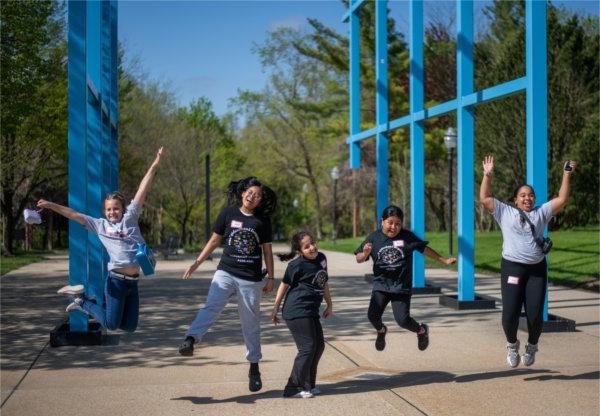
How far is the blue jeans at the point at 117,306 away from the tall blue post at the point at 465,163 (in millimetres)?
5762

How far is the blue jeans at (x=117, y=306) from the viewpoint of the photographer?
6.94 m

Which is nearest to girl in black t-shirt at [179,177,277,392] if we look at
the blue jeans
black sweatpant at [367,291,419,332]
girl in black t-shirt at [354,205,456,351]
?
the blue jeans

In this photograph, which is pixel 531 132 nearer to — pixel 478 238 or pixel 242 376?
pixel 242 376

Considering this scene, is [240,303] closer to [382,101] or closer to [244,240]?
[244,240]

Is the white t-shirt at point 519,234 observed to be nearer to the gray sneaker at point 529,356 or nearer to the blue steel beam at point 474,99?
the gray sneaker at point 529,356

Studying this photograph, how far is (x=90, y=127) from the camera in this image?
33.2ft

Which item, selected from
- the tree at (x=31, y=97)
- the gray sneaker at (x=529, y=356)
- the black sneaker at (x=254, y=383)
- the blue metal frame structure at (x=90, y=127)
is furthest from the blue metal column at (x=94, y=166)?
the tree at (x=31, y=97)

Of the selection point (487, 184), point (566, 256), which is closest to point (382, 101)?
point (566, 256)

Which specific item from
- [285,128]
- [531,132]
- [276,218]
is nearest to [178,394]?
[531,132]

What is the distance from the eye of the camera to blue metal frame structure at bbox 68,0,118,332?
8727 millimetres

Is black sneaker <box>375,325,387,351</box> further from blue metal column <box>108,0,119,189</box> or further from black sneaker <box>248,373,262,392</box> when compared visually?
blue metal column <box>108,0,119,189</box>

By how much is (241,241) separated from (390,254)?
141 cm

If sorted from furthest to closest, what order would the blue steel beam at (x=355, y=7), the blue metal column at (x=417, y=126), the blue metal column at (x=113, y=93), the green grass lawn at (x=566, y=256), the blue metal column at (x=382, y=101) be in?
the blue steel beam at (x=355, y=7)
the green grass lawn at (x=566, y=256)
the blue metal column at (x=382, y=101)
the blue metal column at (x=417, y=126)
the blue metal column at (x=113, y=93)

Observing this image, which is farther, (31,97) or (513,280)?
(31,97)
